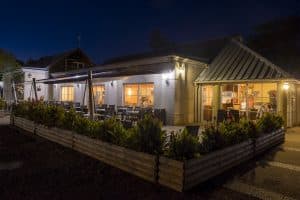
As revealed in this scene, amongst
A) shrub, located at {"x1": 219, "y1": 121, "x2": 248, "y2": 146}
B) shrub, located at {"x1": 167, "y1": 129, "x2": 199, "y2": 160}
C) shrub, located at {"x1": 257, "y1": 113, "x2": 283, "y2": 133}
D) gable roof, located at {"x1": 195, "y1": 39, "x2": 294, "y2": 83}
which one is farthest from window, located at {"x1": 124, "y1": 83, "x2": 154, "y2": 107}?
shrub, located at {"x1": 167, "y1": 129, "x2": 199, "y2": 160}

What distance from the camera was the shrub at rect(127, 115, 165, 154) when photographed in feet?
20.4

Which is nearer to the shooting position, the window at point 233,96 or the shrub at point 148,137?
the shrub at point 148,137

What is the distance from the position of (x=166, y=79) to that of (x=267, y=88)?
6051mm

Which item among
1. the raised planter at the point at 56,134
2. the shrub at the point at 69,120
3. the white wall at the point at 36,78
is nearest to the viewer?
the raised planter at the point at 56,134

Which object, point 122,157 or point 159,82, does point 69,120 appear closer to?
point 122,157

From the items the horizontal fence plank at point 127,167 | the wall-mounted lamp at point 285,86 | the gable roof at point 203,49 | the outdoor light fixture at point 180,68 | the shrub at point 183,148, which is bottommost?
the horizontal fence plank at point 127,167

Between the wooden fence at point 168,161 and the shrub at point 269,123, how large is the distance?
366 millimetres

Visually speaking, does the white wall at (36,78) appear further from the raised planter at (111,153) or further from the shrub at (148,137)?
the shrub at (148,137)

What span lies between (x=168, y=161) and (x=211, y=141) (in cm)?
155

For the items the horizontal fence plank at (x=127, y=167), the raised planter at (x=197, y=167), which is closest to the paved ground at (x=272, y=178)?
the raised planter at (x=197, y=167)

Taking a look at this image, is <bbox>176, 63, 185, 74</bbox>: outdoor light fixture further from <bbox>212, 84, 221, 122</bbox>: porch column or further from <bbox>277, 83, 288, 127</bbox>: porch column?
<bbox>277, 83, 288, 127</bbox>: porch column

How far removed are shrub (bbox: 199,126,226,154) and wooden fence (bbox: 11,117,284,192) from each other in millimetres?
218

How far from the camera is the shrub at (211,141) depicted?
642 cm

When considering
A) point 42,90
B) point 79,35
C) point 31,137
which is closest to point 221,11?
point 79,35
